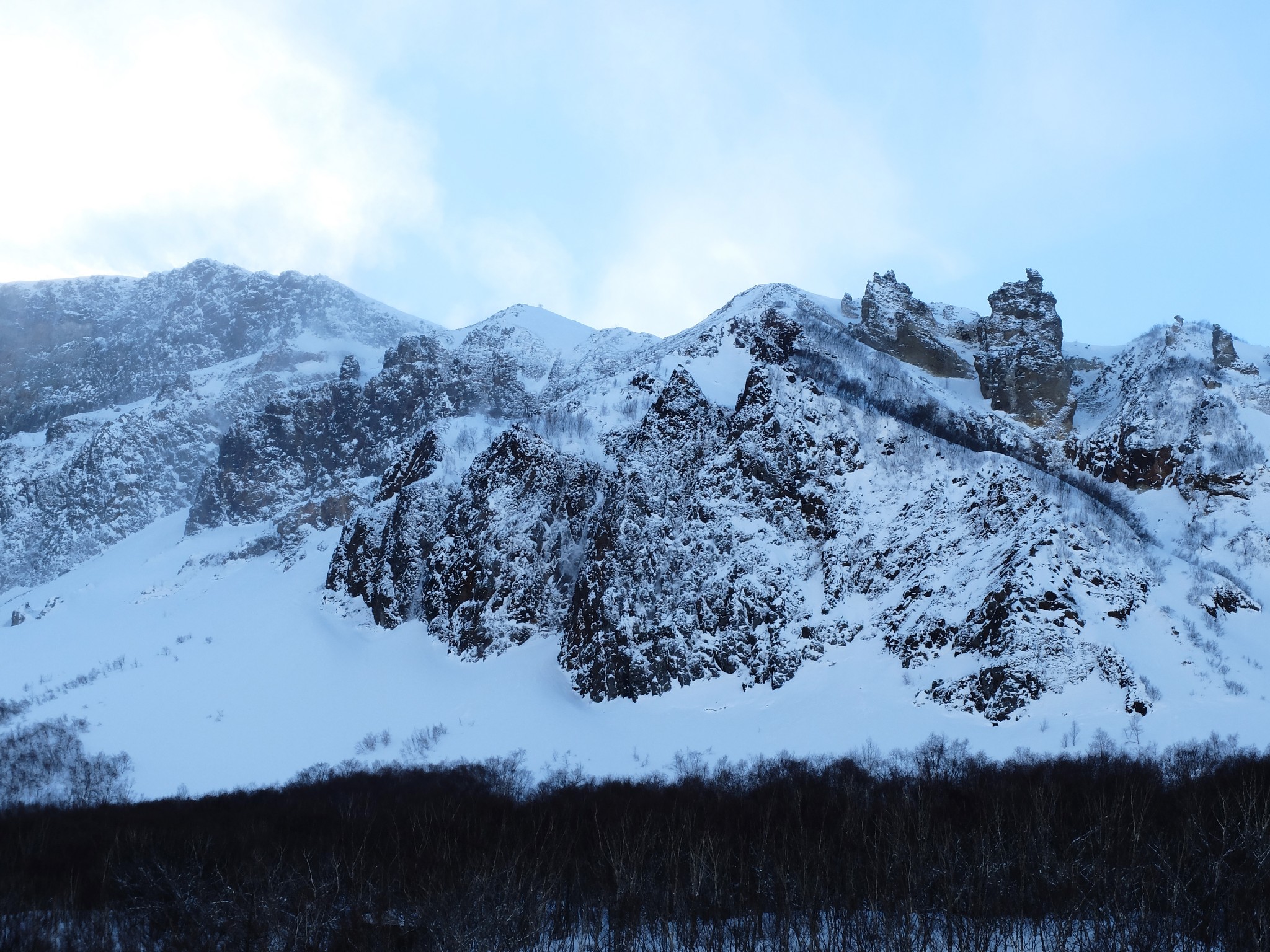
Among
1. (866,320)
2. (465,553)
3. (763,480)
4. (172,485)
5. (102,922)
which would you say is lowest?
(102,922)

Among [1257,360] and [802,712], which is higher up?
[1257,360]

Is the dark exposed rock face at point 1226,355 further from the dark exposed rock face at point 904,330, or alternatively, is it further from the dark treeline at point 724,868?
the dark treeline at point 724,868

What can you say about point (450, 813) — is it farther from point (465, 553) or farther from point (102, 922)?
point (465, 553)

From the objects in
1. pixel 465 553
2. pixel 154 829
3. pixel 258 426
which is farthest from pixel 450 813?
pixel 258 426

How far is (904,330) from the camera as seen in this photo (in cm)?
10288

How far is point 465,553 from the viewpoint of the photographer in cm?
7850

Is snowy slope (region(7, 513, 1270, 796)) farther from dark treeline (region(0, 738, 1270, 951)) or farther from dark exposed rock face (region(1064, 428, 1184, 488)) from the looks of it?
dark exposed rock face (region(1064, 428, 1184, 488))

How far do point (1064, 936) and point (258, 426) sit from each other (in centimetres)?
13492

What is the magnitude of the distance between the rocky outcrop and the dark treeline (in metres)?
49.8

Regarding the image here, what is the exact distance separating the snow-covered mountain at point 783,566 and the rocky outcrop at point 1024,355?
0.39 m

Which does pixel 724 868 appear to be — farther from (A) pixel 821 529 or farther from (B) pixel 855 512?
(B) pixel 855 512

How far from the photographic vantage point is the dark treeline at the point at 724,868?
2727 cm

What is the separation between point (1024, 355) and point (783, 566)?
1737 inches

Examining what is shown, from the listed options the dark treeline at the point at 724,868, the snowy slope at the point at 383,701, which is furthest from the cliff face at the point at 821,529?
the dark treeline at the point at 724,868
